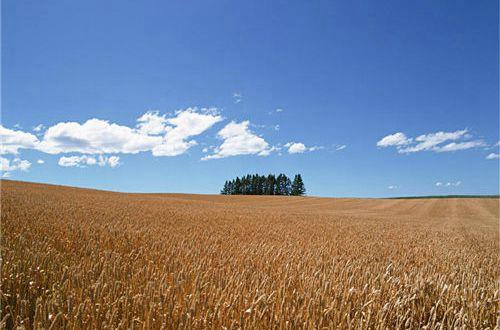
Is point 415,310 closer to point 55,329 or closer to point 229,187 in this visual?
point 55,329

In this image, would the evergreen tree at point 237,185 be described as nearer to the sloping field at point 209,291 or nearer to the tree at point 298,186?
the tree at point 298,186

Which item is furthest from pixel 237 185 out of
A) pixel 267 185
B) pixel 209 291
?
pixel 209 291

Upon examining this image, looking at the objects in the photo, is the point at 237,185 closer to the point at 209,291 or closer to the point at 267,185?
the point at 267,185

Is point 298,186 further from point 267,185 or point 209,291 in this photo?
point 209,291

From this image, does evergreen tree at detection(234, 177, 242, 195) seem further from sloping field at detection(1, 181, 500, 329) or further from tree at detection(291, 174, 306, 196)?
sloping field at detection(1, 181, 500, 329)

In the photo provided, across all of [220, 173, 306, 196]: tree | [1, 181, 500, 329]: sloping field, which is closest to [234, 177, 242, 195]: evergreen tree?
[220, 173, 306, 196]: tree

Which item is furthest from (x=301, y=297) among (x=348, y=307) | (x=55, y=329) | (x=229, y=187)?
(x=229, y=187)

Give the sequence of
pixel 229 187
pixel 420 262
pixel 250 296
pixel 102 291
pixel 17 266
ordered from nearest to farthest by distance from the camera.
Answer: pixel 102 291, pixel 250 296, pixel 17 266, pixel 420 262, pixel 229 187

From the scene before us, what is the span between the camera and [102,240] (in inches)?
203

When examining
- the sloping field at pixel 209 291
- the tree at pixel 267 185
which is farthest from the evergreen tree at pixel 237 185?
the sloping field at pixel 209 291

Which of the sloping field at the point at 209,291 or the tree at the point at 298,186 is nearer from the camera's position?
the sloping field at the point at 209,291

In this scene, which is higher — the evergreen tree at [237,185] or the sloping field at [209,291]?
the evergreen tree at [237,185]

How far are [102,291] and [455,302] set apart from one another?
10.9ft

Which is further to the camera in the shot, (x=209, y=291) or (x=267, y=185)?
(x=267, y=185)
